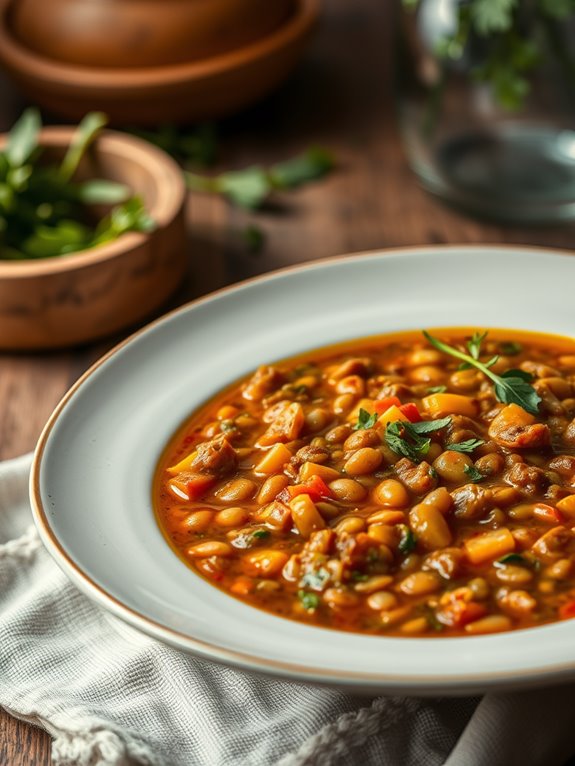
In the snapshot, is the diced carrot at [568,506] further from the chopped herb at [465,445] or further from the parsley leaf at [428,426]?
the parsley leaf at [428,426]

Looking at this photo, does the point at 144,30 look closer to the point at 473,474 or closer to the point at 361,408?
the point at 361,408

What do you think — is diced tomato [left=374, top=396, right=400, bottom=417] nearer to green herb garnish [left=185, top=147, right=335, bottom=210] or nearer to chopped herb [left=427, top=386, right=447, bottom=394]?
chopped herb [left=427, top=386, right=447, bottom=394]

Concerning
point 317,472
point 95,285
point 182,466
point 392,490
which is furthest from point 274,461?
point 95,285

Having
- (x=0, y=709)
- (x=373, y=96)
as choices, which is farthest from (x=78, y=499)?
(x=373, y=96)

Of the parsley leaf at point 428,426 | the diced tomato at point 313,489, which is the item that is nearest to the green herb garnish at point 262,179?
the parsley leaf at point 428,426

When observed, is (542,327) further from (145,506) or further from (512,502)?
(145,506)

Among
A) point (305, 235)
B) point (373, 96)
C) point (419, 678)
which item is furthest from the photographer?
point (373, 96)
